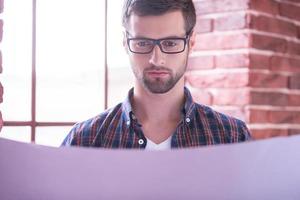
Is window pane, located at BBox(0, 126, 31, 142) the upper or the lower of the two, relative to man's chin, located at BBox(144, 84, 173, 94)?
lower

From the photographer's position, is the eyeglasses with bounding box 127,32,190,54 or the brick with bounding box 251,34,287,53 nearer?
the eyeglasses with bounding box 127,32,190,54

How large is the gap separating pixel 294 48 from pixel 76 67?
7.5 inches

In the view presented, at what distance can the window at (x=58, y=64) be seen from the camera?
28 centimetres

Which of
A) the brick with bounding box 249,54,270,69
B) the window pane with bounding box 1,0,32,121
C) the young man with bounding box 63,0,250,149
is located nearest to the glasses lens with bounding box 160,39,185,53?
the young man with bounding box 63,0,250,149

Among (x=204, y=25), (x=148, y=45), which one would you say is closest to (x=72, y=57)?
(x=148, y=45)

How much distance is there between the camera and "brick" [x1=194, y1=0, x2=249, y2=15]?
0.41 metres

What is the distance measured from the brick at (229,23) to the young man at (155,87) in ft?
0.52

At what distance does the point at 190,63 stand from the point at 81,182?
30cm

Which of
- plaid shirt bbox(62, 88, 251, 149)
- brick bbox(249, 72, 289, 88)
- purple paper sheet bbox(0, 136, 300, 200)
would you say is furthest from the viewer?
brick bbox(249, 72, 289, 88)

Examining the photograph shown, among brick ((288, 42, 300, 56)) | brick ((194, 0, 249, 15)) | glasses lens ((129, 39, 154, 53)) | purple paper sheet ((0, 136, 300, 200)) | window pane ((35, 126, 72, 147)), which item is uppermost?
brick ((194, 0, 249, 15))

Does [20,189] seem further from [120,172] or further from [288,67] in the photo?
[288,67]

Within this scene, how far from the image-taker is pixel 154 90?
211mm

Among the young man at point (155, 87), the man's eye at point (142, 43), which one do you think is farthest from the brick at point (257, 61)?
the man's eye at point (142, 43)

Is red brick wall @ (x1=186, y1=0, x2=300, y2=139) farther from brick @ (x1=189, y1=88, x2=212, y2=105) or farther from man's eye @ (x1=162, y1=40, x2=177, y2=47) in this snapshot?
man's eye @ (x1=162, y1=40, x2=177, y2=47)
